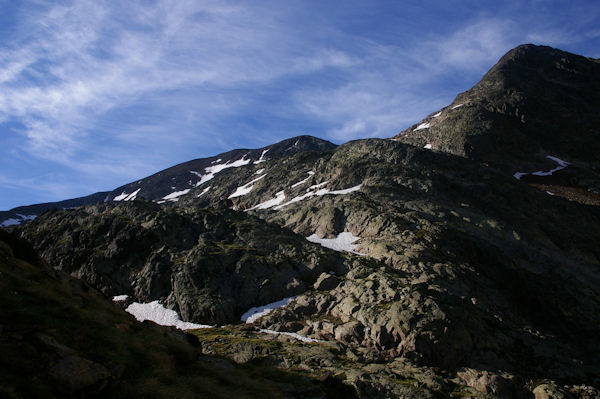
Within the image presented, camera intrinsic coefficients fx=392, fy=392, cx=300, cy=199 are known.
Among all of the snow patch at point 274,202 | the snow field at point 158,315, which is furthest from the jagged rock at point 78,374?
the snow patch at point 274,202

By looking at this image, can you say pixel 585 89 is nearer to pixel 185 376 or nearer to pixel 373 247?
pixel 373 247

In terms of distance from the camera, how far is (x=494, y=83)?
151 metres

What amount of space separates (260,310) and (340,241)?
64.6 feet

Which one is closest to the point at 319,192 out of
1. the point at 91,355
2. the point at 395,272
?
the point at 395,272

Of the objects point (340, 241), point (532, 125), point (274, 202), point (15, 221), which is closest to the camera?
point (340, 241)

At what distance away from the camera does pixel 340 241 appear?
5906 cm

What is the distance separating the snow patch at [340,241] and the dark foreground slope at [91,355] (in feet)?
106

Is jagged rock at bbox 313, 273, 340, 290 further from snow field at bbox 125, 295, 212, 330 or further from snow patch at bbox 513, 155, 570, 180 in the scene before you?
snow patch at bbox 513, 155, 570, 180

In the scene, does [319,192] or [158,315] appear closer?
[158,315]

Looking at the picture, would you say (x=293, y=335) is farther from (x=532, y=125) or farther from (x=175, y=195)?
(x=175, y=195)

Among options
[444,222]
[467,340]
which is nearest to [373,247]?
[444,222]

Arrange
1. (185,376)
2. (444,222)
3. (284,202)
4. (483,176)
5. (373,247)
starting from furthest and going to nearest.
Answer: (284,202) < (483,176) < (444,222) < (373,247) < (185,376)

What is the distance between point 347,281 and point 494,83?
139 m

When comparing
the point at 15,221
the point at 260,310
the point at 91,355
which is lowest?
the point at 260,310
